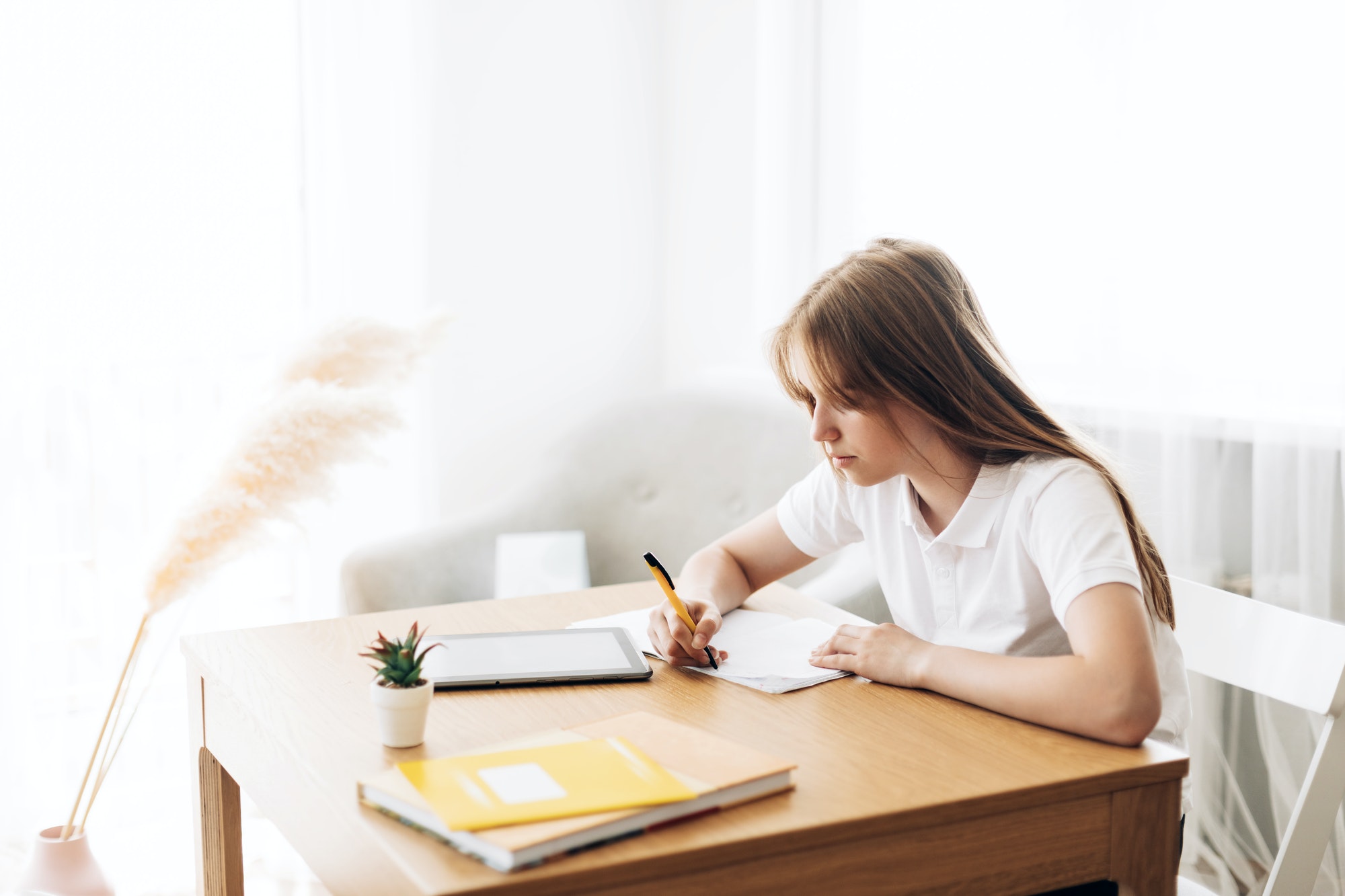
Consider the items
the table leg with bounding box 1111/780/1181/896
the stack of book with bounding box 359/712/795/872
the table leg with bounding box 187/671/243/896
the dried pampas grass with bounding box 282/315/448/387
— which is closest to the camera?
the stack of book with bounding box 359/712/795/872

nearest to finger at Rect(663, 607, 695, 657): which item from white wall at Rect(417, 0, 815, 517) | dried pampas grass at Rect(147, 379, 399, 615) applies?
dried pampas grass at Rect(147, 379, 399, 615)

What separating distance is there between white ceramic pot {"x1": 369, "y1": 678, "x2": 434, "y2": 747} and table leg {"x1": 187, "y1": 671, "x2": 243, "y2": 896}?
439 mm

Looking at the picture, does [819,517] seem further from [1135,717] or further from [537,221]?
[537,221]

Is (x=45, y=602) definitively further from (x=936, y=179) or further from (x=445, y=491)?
(x=936, y=179)

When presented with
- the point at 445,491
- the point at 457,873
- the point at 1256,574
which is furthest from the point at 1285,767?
the point at 445,491

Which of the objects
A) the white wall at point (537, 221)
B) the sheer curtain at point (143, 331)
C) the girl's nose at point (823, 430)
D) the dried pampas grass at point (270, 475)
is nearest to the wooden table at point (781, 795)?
the girl's nose at point (823, 430)

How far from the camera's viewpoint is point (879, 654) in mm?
1078

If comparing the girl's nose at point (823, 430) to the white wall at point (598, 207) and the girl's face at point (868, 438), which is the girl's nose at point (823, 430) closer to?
the girl's face at point (868, 438)

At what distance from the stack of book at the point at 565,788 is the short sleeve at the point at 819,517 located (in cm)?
52

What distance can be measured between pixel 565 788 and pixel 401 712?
18 cm

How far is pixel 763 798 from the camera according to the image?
31.5 inches

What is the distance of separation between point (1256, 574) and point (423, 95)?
1.87 meters

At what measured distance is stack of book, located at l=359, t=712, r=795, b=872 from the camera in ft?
2.30

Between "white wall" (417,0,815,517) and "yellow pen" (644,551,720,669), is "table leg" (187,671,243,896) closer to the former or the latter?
"yellow pen" (644,551,720,669)
